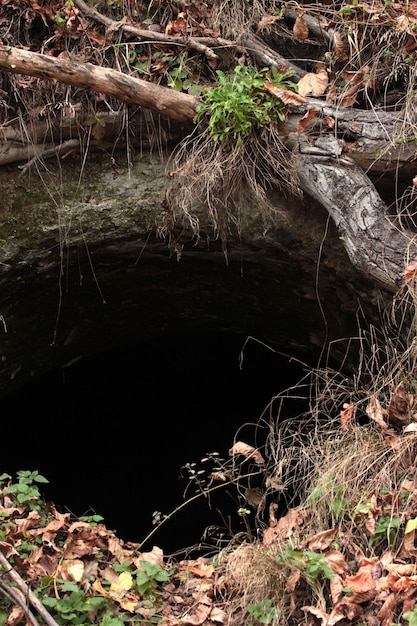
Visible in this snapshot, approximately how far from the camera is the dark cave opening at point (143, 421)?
16.8 ft

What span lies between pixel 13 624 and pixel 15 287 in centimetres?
176

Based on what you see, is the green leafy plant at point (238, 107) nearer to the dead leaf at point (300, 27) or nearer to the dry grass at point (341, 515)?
the dead leaf at point (300, 27)

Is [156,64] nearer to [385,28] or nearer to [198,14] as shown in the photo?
[198,14]

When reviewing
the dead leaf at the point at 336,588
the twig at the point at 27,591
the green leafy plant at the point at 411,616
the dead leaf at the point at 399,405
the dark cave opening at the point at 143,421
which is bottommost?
the dark cave opening at the point at 143,421

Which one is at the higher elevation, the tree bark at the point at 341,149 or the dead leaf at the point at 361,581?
the tree bark at the point at 341,149

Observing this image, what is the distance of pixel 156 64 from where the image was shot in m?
3.33

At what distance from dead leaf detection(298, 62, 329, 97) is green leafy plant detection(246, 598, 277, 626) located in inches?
84.9

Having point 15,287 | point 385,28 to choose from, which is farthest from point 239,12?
point 15,287

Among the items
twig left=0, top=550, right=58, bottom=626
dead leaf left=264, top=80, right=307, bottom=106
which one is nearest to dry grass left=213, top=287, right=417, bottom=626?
twig left=0, top=550, right=58, bottom=626

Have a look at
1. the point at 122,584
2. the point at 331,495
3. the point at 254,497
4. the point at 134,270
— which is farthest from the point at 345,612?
the point at 134,270

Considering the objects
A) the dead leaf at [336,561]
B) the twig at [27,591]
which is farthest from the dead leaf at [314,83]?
the twig at [27,591]

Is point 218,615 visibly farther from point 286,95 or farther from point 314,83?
point 314,83

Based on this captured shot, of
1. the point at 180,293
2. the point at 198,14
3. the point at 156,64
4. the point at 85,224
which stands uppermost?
the point at 198,14

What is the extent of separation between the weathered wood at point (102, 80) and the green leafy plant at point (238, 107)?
0.11 meters
